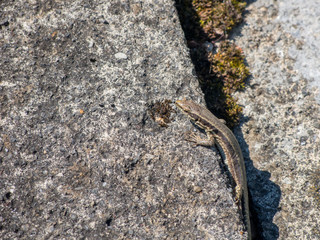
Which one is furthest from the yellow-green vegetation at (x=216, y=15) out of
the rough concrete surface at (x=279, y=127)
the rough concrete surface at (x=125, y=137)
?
the rough concrete surface at (x=125, y=137)

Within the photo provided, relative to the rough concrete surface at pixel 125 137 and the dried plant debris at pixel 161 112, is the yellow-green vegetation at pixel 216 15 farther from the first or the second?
the dried plant debris at pixel 161 112

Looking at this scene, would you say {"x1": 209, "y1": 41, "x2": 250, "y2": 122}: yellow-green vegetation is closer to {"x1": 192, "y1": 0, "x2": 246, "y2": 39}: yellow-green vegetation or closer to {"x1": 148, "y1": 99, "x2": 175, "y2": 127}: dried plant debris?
{"x1": 192, "y1": 0, "x2": 246, "y2": 39}: yellow-green vegetation

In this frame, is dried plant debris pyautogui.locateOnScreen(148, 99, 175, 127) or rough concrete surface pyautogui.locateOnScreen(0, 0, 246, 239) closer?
rough concrete surface pyautogui.locateOnScreen(0, 0, 246, 239)

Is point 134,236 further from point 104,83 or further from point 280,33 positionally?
point 280,33

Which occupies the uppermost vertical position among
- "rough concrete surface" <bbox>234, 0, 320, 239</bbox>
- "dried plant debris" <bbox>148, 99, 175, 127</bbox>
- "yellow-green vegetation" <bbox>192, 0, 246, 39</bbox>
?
"yellow-green vegetation" <bbox>192, 0, 246, 39</bbox>

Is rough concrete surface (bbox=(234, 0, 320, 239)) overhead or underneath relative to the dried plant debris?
underneath

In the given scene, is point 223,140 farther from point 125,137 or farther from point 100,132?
point 100,132

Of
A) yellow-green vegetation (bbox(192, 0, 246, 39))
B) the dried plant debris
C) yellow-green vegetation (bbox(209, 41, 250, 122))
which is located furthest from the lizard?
yellow-green vegetation (bbox(192, 0, 246, 39))
